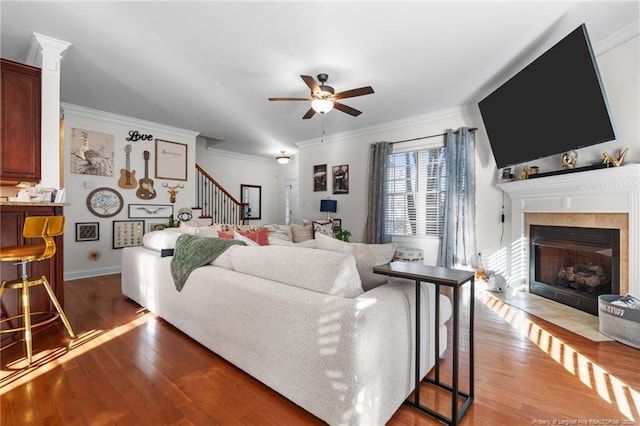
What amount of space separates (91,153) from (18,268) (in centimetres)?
283

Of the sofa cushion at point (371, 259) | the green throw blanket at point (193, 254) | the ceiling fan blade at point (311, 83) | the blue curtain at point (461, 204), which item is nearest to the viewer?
the sofa cushion at point (371, 259)

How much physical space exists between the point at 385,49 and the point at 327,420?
3158 mm

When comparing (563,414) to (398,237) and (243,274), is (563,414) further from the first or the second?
(398,237)

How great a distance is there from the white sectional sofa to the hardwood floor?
0.16 meters

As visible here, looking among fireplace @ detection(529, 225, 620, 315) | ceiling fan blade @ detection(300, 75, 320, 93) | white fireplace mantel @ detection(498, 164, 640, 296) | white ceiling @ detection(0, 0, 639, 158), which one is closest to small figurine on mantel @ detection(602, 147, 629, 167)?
white fireplace mantel @ detection(498, 164, 640, 296)

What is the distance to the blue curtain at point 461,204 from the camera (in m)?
4.17

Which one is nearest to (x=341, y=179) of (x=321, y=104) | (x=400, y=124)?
A: (x=400, y=124)

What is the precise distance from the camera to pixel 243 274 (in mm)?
1828

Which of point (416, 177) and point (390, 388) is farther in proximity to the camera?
point (416, 177)

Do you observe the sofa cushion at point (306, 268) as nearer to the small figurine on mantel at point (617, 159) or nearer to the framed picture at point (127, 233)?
the small figurine on mantel at point (617, 159)

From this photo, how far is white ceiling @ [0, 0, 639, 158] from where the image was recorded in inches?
92.4

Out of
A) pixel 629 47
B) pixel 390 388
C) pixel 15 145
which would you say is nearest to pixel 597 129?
pixel 629 47

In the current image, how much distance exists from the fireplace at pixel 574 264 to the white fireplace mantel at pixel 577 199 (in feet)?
0.46

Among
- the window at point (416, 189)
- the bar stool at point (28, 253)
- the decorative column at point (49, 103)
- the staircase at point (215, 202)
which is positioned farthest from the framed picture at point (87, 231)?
the window at point (416, 189)
